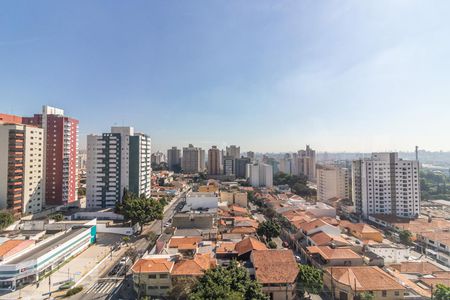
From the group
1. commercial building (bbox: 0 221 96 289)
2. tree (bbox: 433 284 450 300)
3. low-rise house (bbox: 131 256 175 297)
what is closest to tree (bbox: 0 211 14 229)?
commercial building (bbox: 0 221 96 289)

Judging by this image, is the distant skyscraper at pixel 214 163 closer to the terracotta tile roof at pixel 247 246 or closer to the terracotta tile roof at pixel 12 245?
the terracotta tile roof at pixel 247 246

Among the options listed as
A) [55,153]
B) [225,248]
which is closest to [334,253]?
[225,248]

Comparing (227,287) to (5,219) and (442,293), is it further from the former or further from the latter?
(5,219)

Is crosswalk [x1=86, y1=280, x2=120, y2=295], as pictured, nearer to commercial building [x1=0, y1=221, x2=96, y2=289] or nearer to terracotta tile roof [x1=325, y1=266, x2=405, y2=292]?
commercial building [x1=0, y1=221, x2=96, y2=289]

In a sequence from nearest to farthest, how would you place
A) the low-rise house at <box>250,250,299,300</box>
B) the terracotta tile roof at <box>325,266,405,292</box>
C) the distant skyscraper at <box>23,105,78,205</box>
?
the terracotta tile roof at <box>325,266,405,292</box> → the low-rise house at <box>250,250,299,300</box> → the distant skyscraper at <box>23,105,78,205</box>

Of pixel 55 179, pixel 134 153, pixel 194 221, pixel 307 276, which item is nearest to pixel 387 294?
pixel 307 276
